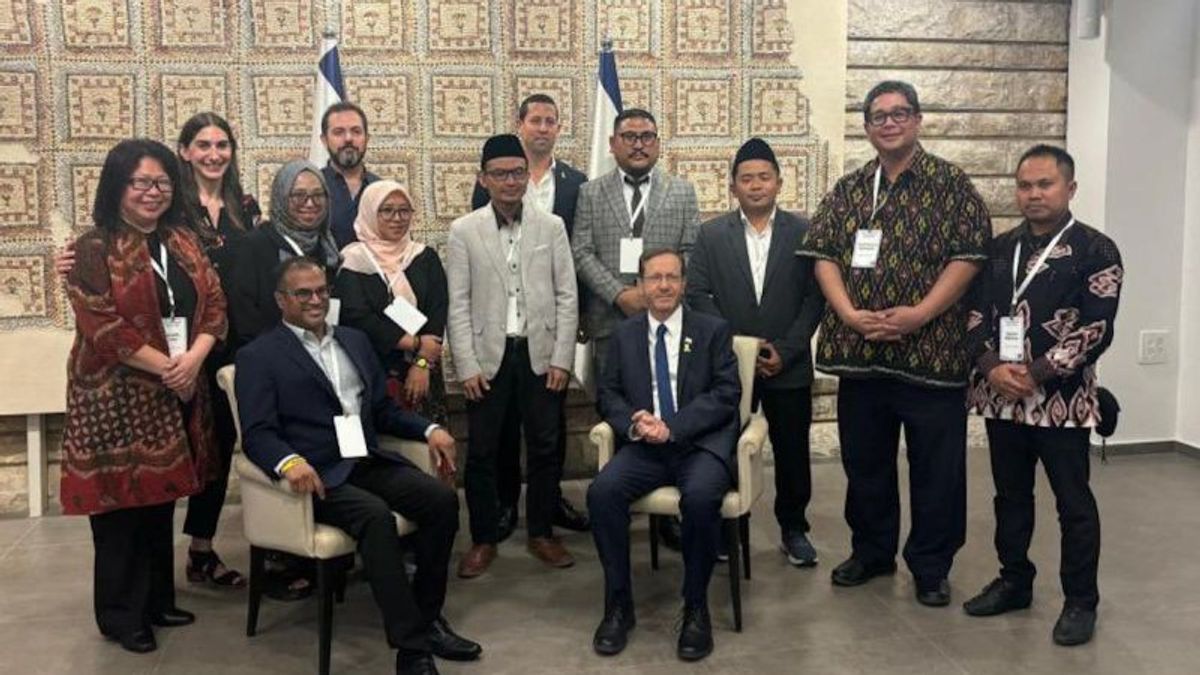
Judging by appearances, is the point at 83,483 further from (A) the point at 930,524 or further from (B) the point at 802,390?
(A) the point at 930,524

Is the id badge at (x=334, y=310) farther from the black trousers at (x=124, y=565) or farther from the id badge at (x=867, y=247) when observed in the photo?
the id badge at (x=867, y=247)

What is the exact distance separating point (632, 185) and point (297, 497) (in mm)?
1749

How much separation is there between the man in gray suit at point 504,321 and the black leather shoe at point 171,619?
92 cm

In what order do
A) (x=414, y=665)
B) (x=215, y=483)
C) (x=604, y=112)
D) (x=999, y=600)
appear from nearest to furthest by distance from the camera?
(x=414, y=665) < (x=999, y=600) < (x=215, y=483) < (x=604, y=112)

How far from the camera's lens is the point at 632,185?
152 inches

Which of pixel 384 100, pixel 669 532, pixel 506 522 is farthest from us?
pixel 384 100

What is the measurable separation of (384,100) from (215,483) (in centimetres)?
203

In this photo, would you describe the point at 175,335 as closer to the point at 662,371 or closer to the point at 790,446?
the point at 662,371

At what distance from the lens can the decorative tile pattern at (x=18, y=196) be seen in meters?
4.41

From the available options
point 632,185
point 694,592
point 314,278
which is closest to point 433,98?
point 632,185

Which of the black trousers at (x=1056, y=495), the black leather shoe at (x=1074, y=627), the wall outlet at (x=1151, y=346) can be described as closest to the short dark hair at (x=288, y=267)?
the black trousers at (x=1056, y=495)

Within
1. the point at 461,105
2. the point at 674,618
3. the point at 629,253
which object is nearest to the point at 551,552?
the point at 674,618

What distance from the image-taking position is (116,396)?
294cm

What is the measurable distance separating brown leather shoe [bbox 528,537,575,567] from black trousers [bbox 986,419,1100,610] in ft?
4.96
